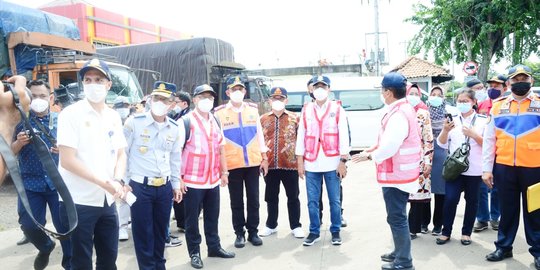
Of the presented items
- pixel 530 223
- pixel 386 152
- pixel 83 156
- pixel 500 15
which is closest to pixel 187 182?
pixel 83 156

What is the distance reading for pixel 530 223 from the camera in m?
3.89

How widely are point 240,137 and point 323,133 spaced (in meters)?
0.95

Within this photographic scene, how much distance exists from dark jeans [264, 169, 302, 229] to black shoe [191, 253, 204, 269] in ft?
4.17

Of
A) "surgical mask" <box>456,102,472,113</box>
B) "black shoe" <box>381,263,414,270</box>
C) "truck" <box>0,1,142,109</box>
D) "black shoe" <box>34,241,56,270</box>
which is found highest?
"truck" <box>0,1,142,109</box>

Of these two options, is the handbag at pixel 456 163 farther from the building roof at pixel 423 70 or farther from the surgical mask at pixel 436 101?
the building roof at pixel 423 70

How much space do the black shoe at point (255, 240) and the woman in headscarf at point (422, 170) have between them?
5.79 ft

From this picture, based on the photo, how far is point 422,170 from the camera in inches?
181

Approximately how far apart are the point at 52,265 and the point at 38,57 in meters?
5.33

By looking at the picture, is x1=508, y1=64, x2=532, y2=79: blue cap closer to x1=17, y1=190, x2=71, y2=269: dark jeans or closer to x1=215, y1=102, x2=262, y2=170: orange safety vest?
x1=215, y1=102, x2=262, y2=170: orange safety vest

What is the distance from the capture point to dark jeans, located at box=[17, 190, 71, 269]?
384 cm

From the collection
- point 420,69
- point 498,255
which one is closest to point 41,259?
point 498,255

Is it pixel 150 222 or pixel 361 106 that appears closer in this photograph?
pixel 150 222

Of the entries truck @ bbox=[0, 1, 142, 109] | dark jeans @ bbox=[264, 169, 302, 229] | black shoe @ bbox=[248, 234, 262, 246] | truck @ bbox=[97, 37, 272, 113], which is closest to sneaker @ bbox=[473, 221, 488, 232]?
dark jeans @ bbox=[264, 169, 302, 229]

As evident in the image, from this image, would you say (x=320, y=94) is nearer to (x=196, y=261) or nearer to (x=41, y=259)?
(x=196, y=261)
